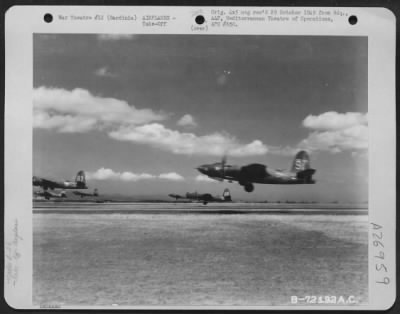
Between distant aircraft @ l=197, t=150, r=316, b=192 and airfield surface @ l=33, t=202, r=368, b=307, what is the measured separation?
8.1 inches

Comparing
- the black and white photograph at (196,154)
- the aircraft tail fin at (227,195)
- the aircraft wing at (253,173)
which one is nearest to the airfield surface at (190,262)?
the black and white photograph at (196,154)

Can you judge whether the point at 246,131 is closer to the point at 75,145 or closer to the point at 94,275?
the point at 75,145

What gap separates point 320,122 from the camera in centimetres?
178

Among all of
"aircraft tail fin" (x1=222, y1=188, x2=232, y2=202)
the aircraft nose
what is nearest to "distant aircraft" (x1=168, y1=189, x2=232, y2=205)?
"aircraft tail fin" (x1=222, y1=188, x2=232, y2=202)

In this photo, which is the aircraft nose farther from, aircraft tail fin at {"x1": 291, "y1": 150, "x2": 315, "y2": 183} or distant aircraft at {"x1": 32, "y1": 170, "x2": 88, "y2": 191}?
distant aircraft at {"x1": 32, "y1": 170, "x2": 88, "y2": 191}

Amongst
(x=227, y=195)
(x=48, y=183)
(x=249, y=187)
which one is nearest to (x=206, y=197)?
(x=227, y=195)

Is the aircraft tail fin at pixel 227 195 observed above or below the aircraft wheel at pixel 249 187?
below

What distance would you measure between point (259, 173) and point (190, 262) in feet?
1.81

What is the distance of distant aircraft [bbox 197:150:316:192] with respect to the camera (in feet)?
5.77

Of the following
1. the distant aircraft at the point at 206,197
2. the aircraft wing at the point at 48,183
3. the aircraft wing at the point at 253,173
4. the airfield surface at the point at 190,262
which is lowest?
the airfield surface at the point at 190,262

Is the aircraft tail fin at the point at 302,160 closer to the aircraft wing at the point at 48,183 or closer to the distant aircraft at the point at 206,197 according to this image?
the distant aircraft at the point at 206,197

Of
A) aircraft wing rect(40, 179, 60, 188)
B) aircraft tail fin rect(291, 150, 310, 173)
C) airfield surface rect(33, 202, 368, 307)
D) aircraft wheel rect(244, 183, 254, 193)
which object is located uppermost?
aircraft tail fin rect(291, 150, 310, 173)

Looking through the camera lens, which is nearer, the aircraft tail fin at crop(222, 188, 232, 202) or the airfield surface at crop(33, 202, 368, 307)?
the airfield surface at crop(33, 202, 368, 307)

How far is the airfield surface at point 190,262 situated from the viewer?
5.63ft
